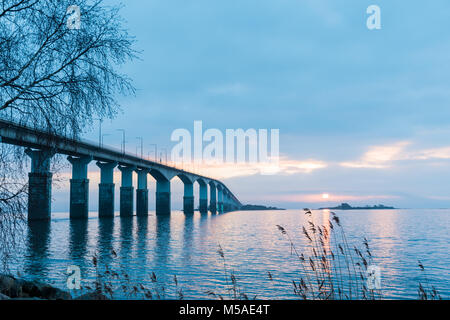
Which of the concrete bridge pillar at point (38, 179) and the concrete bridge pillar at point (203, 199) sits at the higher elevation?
the concrete bridge pillar at point (38, 179)

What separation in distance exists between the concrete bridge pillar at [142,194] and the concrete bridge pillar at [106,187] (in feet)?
54.0

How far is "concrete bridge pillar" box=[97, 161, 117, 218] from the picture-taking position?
8088 centimetres

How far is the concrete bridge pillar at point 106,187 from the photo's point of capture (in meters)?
80.9

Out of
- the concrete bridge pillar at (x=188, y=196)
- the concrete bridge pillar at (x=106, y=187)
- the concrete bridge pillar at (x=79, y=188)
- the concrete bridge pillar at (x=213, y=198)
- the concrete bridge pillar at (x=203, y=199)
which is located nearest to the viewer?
the concrete bridge pillar at (x=79, y=188)

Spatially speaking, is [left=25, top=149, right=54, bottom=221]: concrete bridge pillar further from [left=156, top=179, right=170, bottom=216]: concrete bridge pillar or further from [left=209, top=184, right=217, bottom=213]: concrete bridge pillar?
[left=209, top=184, right=217, bottom=213]: concrete bridge pillar

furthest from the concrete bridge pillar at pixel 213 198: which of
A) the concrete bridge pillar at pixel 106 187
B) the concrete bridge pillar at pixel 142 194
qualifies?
the concrete bridge pillar at pixel 106 187

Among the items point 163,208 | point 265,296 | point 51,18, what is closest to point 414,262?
point 265,296

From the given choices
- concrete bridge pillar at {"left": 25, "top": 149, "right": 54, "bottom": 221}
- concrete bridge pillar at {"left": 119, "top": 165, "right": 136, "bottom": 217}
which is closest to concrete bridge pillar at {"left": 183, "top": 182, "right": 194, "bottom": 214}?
concrete bridge pillar at {"left": 119, "top": 165, "right": 136, "bottom": 217}

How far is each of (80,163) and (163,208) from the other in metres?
48.6

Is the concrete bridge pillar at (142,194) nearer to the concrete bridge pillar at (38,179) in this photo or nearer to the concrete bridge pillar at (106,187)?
the concrete bridge pillar at (106,187)

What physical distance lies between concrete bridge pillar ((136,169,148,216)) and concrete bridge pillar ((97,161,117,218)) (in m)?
16.5

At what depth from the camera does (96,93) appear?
7.86 m

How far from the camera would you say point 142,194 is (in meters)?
100

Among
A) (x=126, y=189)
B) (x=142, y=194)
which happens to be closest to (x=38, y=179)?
(x=126, y=189)
